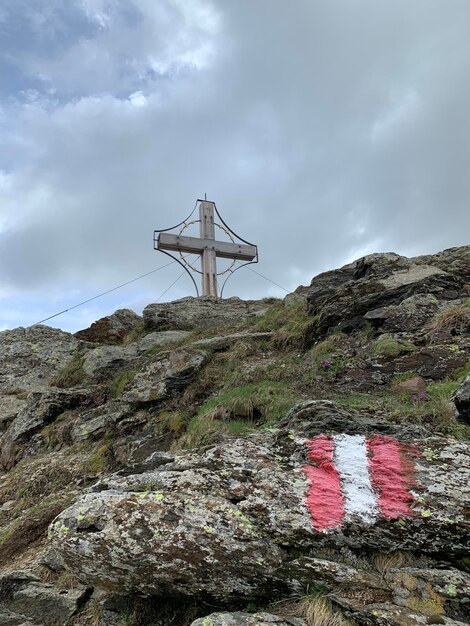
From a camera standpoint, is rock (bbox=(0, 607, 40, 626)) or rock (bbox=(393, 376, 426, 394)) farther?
rock (bbox=(393, 376, 426, 394))

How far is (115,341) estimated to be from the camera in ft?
A: 69.2

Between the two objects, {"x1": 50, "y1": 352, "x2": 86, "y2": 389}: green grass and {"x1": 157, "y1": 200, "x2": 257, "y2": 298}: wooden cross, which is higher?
{"x1": 157, "y1": 200, "x2": 257, "y2": 298}: wooden cross

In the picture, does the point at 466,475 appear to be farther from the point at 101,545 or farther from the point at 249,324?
the point at 249,324

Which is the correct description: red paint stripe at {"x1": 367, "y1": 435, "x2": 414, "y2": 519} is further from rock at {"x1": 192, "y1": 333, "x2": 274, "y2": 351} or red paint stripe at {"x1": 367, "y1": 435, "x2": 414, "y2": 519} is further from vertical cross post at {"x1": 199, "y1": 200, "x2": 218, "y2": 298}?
vertical cross post at {"x1": 199, "y1": 200, "x2": 218, "y2": 298}

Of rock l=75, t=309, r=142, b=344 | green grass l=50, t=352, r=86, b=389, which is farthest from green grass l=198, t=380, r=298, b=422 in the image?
rock l=75, t=309, r=142, b=344

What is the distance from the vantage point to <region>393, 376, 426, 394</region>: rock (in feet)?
27.9

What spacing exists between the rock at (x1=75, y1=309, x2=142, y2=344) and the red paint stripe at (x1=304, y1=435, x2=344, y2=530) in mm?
16497

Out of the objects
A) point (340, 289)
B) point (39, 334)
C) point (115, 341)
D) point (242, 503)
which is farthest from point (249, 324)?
point (242, 503)

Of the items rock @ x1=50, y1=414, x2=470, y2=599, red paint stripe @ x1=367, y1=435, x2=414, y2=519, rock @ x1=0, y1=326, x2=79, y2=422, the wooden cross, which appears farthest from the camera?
the wooden cross

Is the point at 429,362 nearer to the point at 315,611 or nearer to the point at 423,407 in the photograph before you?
the point at 423,407

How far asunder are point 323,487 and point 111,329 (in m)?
17.8

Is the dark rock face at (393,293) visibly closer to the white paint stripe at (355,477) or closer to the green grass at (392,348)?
the green grass at (392,348)

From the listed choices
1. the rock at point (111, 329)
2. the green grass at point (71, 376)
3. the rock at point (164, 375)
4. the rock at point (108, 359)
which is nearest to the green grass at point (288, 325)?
the rock at point (164, 375)

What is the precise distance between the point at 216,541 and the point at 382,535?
5.72ft
